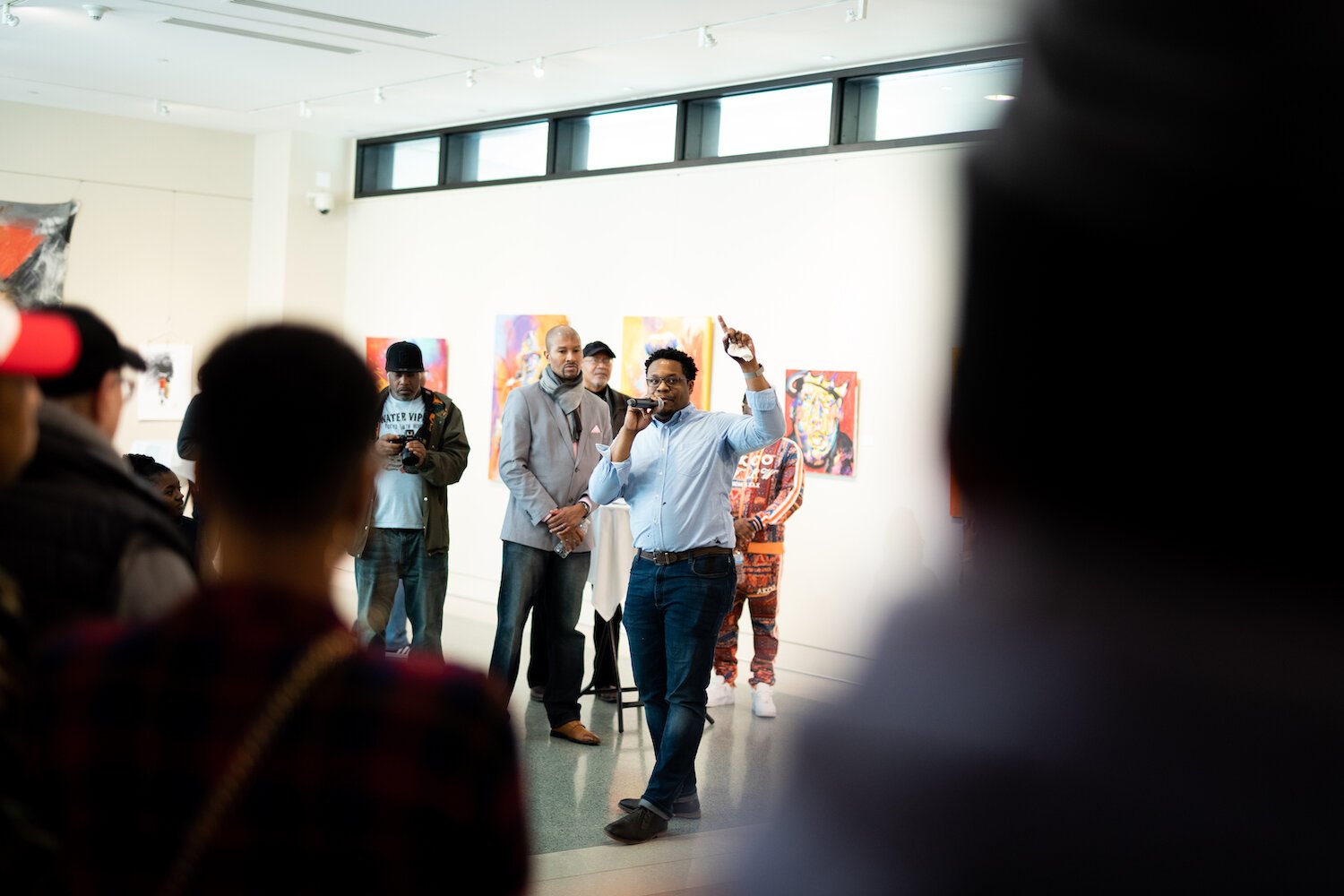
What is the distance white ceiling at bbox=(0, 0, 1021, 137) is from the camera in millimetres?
7477

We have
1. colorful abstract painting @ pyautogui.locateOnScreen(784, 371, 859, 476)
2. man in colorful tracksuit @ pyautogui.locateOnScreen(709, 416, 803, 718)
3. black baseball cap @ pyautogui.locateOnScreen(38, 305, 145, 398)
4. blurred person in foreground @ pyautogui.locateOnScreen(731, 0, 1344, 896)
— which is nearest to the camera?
blurred person in foreground @ pyautogui.locateOnScreen(731, 0, 1344, 896)

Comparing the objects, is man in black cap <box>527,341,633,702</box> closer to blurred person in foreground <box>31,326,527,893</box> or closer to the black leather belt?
the black leather belt

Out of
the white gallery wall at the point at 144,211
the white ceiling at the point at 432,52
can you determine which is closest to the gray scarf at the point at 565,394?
the white ceiling at the point at 432,52

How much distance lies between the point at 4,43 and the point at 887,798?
35.5 ft

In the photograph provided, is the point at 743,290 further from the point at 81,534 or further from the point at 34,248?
the point at 81,534

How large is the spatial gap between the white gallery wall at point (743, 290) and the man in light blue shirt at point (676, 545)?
161cm

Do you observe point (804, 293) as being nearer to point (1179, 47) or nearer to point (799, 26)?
point (799, 26)

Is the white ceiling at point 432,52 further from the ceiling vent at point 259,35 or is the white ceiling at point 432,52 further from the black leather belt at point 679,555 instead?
the black leather belt at point 679,555

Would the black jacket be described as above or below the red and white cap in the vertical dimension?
below

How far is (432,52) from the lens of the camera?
8.79 metres

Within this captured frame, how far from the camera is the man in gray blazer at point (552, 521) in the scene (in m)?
6.25

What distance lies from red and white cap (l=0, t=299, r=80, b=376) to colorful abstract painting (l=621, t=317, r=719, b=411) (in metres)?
8.02

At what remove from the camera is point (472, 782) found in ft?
2.73

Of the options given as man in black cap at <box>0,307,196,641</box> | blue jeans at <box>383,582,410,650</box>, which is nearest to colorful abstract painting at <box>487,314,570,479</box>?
blue jeans at <box>383,582,410,650</box>
